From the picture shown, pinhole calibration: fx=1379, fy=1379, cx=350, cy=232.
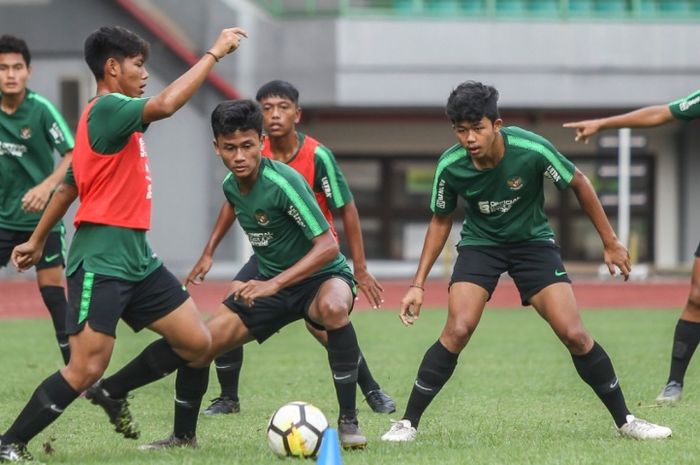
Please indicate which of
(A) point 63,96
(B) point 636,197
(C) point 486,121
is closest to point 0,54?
(C) point 486,121

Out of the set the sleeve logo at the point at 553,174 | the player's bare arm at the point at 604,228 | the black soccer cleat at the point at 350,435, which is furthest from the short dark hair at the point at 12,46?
the player's bare arm at the point at 604,228

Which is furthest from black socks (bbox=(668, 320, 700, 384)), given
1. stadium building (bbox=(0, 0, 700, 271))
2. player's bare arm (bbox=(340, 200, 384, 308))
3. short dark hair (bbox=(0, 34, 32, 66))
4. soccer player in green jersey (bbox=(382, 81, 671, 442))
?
stadium building (bbox=(0, 0, 700, 271))

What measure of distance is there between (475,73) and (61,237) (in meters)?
22.4

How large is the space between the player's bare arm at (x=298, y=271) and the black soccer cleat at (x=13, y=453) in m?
1.28

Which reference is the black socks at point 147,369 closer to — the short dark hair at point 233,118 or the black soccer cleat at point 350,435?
the black soccer cleat at point 350,435

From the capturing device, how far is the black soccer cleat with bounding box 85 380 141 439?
6859 millimetres

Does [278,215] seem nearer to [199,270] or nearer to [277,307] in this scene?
[277,307]

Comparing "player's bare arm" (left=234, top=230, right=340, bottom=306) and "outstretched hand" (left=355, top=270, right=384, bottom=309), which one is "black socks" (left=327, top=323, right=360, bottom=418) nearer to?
"player's bare arm" (left=234, top=230, right=340, bottom=306)

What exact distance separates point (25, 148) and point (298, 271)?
3.09 meters

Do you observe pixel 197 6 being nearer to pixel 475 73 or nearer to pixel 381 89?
pixel 381 89

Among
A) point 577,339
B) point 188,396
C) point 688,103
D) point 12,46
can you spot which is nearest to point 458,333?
point 577,339

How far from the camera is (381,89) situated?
101ft

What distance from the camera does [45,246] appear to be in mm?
9219

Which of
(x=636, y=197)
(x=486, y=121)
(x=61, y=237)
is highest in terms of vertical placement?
(x=486, y=121)
